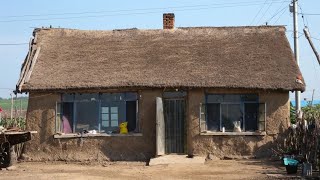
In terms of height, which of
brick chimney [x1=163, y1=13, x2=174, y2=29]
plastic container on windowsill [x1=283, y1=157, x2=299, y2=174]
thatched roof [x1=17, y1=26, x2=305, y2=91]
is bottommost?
plastic container on windowsill [x1=283, y1=157, x2=299, y2=174]

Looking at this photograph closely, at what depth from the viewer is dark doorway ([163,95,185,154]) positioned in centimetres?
1809

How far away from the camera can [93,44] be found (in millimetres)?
20938

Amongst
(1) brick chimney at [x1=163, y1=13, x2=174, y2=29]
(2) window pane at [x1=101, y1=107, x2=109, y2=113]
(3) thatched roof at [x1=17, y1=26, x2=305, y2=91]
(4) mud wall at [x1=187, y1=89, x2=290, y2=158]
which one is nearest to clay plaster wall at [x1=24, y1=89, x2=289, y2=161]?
(4) mud wall at [x1=187, y1=89, x2=290, y2=158]

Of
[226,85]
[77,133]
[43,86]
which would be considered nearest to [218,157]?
[226,85]

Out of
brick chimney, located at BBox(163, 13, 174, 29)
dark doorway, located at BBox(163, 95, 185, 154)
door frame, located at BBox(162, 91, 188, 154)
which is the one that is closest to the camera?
door frame, located at BBox(162, 91, 188, 154)

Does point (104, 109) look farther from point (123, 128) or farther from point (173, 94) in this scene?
point (173, 94)

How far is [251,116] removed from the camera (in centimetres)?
1788

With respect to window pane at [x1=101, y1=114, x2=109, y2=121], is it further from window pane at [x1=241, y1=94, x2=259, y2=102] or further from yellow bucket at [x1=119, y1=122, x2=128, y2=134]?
window pane at [x1=241, y1=94, x2=259, y2=102]

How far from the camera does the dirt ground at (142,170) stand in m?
13.9

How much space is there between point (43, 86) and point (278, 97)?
8453 millimetres

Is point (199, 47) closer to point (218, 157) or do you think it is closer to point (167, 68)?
point (167, 68)

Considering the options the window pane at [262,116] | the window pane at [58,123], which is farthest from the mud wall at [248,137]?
the window pane at [58,123]

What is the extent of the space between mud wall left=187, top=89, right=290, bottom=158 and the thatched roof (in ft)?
1.89

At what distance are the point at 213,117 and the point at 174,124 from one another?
1.45 metres
